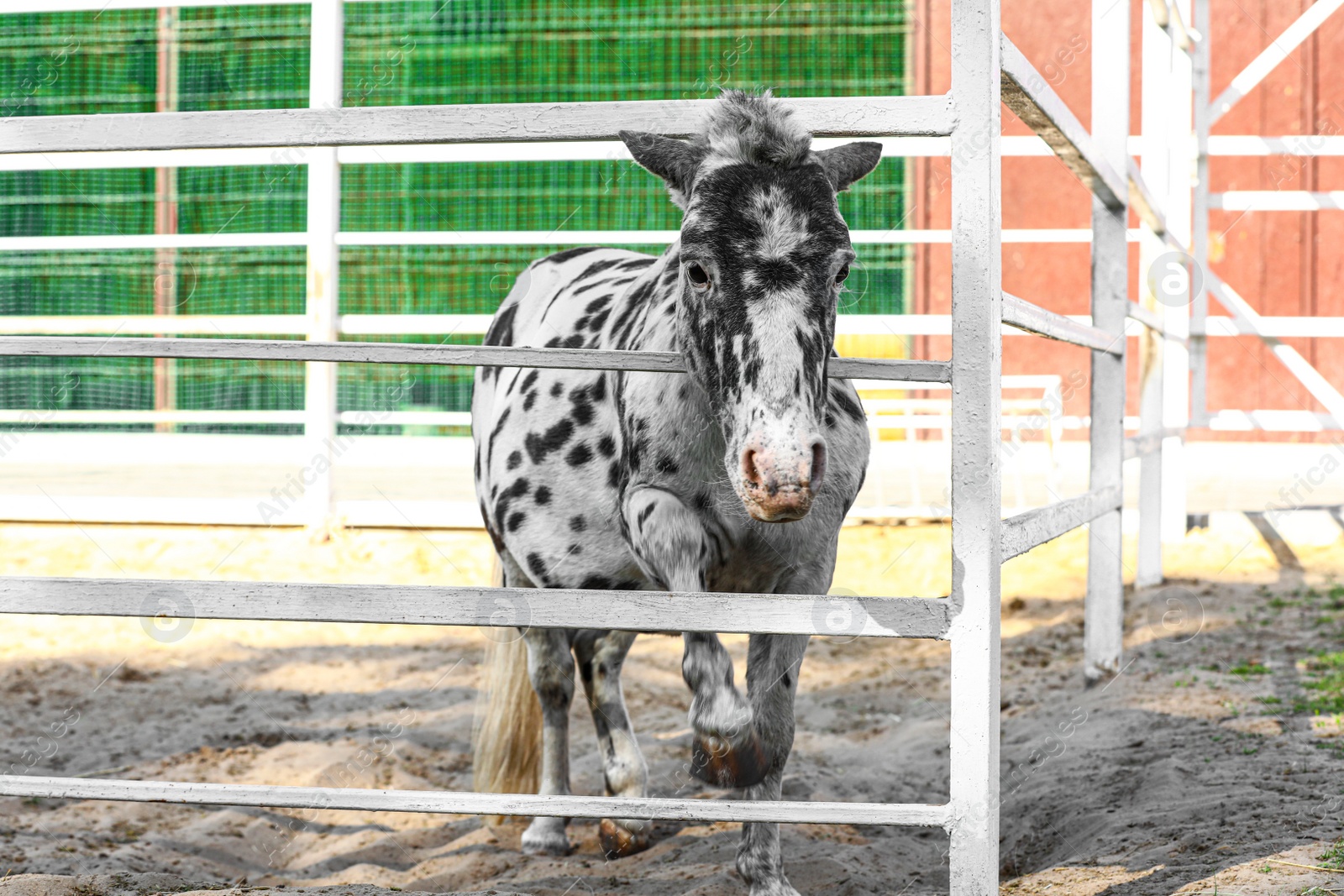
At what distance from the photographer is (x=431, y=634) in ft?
16.3

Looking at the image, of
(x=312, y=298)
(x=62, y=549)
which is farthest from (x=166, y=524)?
(x=312, y=298)

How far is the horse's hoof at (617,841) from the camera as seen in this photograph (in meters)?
2.67

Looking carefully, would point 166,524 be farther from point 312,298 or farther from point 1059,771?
point 1059,771

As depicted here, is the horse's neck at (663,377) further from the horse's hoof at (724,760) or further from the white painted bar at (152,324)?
the white painted bar at (152,324)

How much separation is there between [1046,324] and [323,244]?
4898mm

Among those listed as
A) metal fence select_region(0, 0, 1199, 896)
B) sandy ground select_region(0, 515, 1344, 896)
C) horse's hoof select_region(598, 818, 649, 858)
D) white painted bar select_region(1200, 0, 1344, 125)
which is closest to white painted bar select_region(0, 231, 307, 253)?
sandy ground select_region(0, 515, 1344, 896)

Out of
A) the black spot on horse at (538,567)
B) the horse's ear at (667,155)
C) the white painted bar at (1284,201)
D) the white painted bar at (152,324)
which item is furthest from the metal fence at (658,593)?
the white painted bar at (1284,201)

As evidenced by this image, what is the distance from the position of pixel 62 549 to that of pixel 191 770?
2.94 m

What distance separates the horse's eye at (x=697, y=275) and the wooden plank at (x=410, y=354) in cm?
13

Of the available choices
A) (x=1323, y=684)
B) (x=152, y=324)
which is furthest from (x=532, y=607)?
(x=152, y=324)

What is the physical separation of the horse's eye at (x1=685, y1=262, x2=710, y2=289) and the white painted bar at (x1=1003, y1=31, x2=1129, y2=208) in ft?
1.91

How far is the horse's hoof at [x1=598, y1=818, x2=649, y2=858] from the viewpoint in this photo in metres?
2.67

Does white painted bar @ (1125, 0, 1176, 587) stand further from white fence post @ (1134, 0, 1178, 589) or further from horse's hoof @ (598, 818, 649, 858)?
horse's hoof @ (598, 818, 649, 858)

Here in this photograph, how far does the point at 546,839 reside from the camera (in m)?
2.79
